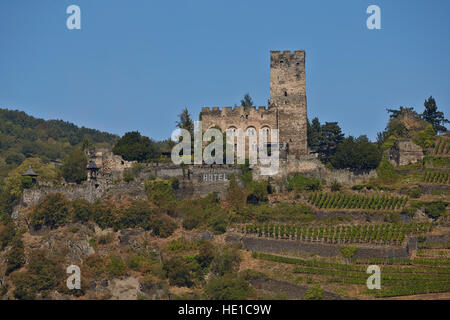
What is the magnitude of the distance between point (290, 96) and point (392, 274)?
17.6 metres

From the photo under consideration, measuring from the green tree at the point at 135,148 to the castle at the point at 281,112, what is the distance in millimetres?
3691

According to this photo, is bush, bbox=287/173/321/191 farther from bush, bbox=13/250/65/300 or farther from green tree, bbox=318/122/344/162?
bush, bbox=13/250/65/300

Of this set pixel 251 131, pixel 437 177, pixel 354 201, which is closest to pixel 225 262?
pixel 354 201

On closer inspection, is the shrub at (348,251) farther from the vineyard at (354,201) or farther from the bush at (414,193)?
the bush at (414,193)

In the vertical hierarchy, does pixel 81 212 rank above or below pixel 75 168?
below

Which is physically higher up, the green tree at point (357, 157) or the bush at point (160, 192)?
the green tree at point (357, 157)

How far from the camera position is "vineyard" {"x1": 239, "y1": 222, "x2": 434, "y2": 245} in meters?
44.6

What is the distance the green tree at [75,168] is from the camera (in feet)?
174

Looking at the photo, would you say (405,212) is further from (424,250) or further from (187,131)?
(187,131)

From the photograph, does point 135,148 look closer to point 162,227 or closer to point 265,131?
point 265,131

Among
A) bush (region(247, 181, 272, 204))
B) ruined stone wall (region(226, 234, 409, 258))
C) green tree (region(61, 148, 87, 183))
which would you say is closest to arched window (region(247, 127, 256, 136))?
bush (region(247, 181, 272, 204))

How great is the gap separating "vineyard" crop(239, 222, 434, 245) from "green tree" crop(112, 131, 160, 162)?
9.94 m

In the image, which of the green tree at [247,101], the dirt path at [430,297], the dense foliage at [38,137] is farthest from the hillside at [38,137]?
the dirt path at [430,297]

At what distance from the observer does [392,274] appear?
41531 millimetres
